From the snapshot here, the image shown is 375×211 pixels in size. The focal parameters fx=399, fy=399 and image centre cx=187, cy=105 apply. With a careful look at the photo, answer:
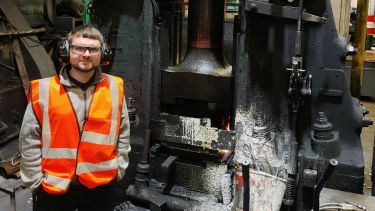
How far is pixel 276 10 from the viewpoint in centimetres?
208

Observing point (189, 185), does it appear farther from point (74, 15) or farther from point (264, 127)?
point (74, 15)

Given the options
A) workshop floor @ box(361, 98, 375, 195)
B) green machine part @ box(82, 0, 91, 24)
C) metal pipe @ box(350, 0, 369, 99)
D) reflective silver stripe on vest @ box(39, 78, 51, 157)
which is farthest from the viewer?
workshop floor @ box(361, 98, 375, 195)

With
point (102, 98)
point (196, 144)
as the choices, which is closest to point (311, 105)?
point (196, 144)

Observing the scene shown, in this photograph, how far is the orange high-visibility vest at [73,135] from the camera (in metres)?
1.74

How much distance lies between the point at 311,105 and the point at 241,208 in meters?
0.73

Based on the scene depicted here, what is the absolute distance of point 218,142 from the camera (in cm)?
235

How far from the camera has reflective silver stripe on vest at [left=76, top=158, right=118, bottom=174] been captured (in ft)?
5.97

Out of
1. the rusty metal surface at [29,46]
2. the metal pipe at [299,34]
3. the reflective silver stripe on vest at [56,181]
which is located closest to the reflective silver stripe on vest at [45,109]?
the reflective silver stripe on vest at [56,181]

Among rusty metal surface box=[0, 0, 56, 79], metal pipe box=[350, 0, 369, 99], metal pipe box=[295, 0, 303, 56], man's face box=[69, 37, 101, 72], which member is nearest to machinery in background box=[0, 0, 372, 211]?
metal pipe box=[295, 0, 303, 56]

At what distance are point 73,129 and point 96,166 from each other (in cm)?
21

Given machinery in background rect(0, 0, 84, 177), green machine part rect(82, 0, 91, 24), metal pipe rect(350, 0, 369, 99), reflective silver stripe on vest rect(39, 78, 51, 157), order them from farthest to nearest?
machinery in background rect(0, 0, 84, 177)
metal pipe rect(350, 0, 369, 99)
green machine part rect(82, 0, 91, 24)
reflective silver stripe on vest rect(39, 78, 51, 157)

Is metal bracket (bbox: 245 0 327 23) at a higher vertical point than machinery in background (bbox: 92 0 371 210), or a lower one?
higher

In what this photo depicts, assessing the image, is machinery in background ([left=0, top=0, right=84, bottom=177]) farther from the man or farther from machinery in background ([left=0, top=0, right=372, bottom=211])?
the man

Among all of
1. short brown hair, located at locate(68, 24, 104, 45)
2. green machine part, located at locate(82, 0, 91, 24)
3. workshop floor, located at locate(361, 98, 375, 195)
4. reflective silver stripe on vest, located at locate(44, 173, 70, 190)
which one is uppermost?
green machine part, located at locate(82, 0, 91, 24)
